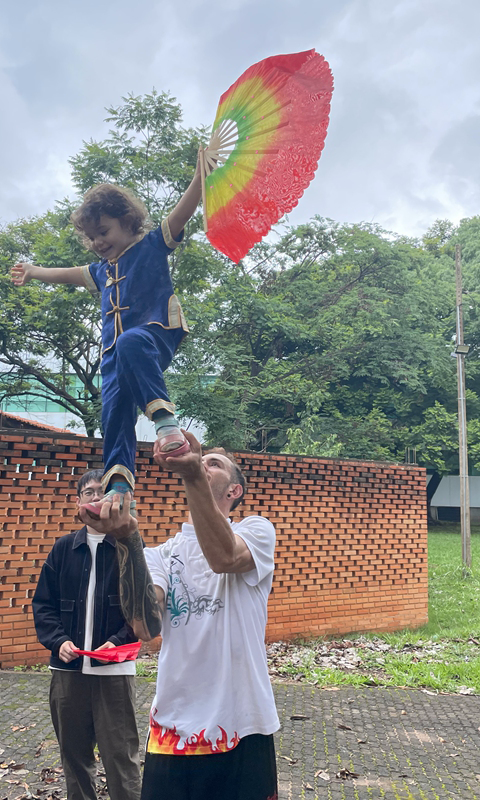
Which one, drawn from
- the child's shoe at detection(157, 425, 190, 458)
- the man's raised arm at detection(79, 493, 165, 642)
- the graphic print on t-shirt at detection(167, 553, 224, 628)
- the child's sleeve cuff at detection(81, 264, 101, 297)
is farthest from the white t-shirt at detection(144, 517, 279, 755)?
the child's sleeve cuff at detection(81, 264, 101, 297)

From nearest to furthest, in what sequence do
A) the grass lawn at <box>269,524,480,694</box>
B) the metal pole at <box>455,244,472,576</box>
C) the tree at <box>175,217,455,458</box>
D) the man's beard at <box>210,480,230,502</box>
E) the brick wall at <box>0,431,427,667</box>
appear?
the man's beard at <box>210,480,230,502</box>, the brick wall at <box>0,431,427,667</box>, the grass lawn at <box>269,524,480,694</box>, the metal pole at <box>455,244,472,576</box>, the tree at <box>175,217,455,458</box>

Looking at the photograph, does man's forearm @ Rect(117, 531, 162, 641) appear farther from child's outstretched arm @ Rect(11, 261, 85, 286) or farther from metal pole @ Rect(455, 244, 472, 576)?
metal pole @ Rect(455, 244, 472, 576)

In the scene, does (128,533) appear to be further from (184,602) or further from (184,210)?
(184,210)

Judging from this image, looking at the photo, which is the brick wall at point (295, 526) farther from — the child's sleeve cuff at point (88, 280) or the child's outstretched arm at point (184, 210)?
the child's outstretched arm at point (184, 210)

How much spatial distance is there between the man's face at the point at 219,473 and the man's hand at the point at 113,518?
0.51 metres

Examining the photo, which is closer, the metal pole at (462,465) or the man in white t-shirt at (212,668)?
the man in white t-shirt at (212,668)

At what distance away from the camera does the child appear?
1992mm

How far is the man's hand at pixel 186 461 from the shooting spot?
5.68 ft

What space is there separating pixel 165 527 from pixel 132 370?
5522 mm

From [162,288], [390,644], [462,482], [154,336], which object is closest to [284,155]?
[162,288]

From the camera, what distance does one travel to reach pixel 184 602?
7.52ft

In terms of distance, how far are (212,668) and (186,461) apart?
2.82 feet

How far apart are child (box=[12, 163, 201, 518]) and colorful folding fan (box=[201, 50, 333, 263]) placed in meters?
0.11

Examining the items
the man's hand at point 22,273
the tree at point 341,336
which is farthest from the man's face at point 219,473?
the tree at point 341,336
